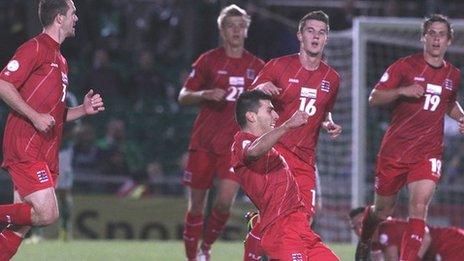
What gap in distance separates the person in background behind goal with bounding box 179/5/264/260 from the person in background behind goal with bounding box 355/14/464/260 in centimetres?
160

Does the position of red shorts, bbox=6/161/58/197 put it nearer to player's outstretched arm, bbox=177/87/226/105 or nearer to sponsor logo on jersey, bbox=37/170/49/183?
sponsor logo on jersey, bbox=37/170/49/183

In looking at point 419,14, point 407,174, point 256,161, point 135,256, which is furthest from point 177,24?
point 256,161

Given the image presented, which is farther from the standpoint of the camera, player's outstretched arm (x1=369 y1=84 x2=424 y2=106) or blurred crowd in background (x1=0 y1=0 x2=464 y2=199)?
blurred crowd in background (x1=0 y1=0 x2=464 y2=199)

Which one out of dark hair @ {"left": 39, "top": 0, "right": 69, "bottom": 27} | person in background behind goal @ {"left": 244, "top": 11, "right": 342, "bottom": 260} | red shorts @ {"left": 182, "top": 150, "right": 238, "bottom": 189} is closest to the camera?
dark hair @ {"left": 39, "top": 0, "right": 69, "bottom": 27}

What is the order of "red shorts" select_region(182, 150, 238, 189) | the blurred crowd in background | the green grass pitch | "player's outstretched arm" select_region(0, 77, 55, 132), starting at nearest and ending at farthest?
"player's outstretched arm" select_region(0, 77, 55, 132)
"red shorts" select_region(182, 150, 238, 189)
the green grass pitch
the blurred crowd in background

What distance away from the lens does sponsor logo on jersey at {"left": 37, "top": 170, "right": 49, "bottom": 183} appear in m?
9.30

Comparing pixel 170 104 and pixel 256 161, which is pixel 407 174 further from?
pixel 170 104

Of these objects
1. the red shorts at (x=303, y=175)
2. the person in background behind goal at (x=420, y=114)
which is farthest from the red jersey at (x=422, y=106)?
the red shorts at (x=303, y=175)

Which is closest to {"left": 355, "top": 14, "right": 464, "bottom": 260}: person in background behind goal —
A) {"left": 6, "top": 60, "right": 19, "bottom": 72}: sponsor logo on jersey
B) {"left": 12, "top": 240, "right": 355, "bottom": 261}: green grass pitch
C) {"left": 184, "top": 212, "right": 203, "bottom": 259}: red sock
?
{"left": 184, "top": 212, "right": 203, "bottom": 259}: red sock

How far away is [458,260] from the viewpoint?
1091cm

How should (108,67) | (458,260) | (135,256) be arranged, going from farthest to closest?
(108,67)
(135,256)
(458,260)

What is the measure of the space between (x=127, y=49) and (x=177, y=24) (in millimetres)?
989

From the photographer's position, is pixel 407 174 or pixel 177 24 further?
pixel 177 24

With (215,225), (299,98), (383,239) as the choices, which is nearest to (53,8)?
(299,98)
